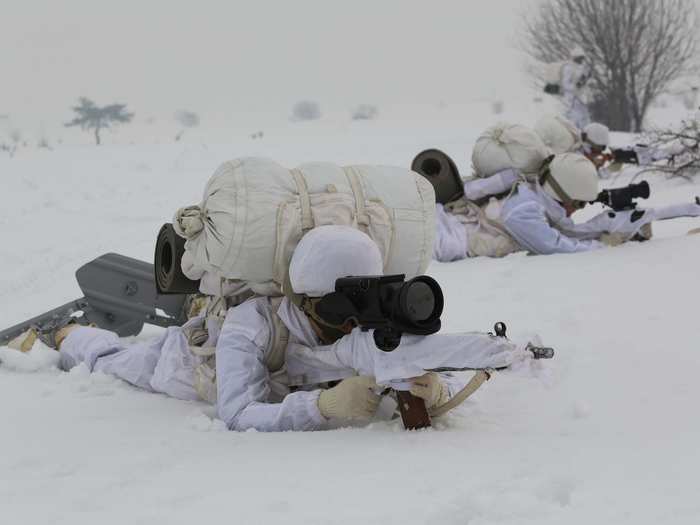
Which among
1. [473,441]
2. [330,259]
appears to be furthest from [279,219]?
[473,441]

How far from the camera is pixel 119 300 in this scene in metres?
3.44

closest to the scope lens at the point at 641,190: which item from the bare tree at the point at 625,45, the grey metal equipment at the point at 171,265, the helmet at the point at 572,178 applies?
the helmet at the point at 572,178

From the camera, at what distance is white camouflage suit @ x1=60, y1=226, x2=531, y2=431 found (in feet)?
6.34

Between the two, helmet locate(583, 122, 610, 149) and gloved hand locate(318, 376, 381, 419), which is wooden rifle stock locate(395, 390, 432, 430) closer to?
gloved hand locate(318, 376, 381, 419)

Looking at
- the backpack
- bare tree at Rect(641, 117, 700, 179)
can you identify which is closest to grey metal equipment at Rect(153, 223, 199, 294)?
the backpack

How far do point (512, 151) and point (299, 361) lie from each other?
2960 millimetres

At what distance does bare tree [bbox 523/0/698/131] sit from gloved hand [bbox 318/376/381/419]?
1304 cm

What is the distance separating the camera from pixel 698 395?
237 cm

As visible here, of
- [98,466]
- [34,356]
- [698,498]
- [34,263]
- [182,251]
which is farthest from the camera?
[34,263]

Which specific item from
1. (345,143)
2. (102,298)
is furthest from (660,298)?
(345,143)

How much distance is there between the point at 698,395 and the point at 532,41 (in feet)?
46.8

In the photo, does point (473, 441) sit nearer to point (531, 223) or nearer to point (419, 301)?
point (419, 301)

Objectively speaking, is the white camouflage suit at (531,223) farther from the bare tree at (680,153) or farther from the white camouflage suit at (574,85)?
the white camouflage suit at (574,85)

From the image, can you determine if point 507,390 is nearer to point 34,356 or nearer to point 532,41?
point 34,356
